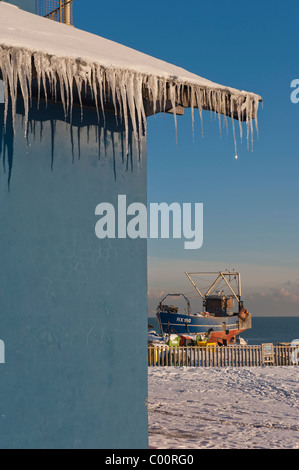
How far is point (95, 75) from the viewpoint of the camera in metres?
5.35

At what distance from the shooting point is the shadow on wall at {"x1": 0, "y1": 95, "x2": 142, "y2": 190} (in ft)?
18.7

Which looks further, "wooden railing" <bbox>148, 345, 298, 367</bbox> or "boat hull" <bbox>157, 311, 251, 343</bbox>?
"boat hull" <bbox>157, 311, 251, 343</bbox>

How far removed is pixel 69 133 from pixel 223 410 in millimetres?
8137

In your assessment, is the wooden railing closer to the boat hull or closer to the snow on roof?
the snow on roof

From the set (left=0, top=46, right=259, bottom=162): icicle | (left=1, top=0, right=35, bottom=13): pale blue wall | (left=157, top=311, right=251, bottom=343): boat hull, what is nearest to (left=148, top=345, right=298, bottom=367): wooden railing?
(left=1, top=0, right=35, bottom=13): pale blue wall

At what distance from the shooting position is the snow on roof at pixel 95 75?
16.2 ft

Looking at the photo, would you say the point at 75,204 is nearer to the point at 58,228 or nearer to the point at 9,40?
the point at 58,228

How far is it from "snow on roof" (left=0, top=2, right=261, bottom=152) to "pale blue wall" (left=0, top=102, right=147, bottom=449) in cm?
59

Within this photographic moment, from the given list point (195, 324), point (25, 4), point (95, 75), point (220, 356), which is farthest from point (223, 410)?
point (195, 324)

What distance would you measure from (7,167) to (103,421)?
3.19 metres

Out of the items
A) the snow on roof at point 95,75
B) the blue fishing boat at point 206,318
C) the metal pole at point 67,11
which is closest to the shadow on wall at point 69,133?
the snow on roof at point 95,75

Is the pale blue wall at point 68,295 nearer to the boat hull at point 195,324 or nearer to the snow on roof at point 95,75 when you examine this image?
the snow on roof at point 95,75

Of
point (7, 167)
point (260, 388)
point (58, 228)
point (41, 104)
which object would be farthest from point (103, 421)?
point (260, 388)

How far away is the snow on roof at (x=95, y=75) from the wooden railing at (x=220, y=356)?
648 inches
